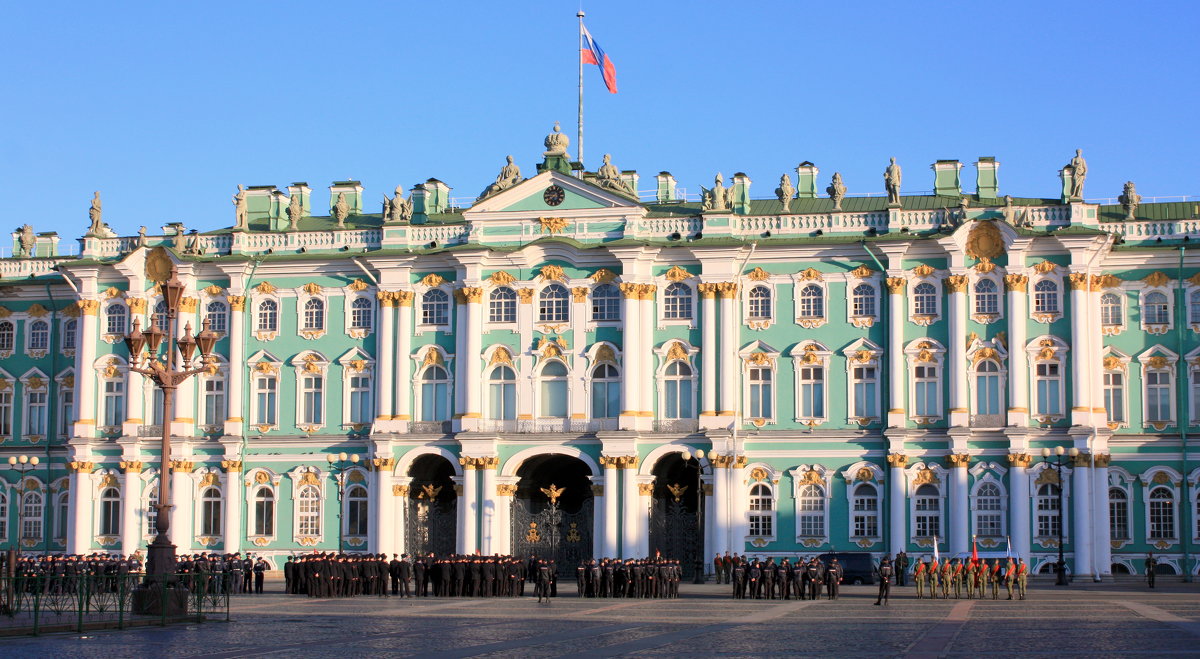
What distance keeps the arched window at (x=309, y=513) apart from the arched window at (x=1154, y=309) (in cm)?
3174

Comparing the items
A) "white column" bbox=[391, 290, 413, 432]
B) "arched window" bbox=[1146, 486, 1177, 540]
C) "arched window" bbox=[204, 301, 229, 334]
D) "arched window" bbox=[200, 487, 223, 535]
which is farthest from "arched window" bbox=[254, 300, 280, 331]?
"arched window" bbox=[1146, 486, 1177, 540]

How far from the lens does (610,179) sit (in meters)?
68.3

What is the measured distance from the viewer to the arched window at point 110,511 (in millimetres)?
70250

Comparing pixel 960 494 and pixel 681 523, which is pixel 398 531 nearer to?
pixel 681 523

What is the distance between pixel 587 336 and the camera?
67.2 m

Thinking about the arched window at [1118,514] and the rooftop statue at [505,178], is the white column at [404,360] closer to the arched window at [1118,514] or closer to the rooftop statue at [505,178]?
the rooftop statue at [505,178]

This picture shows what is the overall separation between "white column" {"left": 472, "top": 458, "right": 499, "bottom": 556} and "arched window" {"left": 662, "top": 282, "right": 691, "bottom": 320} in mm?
8515

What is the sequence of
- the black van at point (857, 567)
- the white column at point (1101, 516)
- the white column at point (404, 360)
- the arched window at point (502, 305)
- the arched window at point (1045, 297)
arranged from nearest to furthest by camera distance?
1. the black van at point (857, 567)
2. the white column at point (1101, 516)
3. the arched window at point (1045, 297)
4. the white column at point (404, 360)
5. the arched window at point (502, 305)

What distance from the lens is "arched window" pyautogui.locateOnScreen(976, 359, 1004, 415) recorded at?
211 ft

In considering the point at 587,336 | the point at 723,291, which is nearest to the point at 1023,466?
the point at 723,291

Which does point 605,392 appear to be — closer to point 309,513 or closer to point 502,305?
point 502,305

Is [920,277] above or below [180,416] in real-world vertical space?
above

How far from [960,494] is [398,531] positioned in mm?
21074

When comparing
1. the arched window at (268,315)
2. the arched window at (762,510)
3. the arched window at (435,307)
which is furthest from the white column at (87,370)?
the arched window at (762,510)
